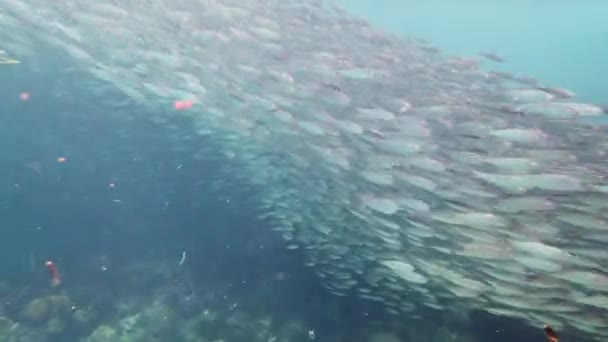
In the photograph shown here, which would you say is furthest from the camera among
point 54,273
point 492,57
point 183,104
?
point 183,104

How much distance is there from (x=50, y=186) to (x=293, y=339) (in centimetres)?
716

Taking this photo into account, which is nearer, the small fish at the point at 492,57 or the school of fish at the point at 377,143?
the school of fish at the point at 377,143

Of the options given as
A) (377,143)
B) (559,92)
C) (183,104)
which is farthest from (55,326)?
(559,92)

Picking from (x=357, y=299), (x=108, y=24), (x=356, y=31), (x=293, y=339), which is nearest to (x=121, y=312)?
(x=293, y=339)

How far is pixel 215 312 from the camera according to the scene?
33.1 ft

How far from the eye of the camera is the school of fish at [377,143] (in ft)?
22.0

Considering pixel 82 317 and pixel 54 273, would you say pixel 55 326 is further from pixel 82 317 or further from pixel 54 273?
pixel 54 273

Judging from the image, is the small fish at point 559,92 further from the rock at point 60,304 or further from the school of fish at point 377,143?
the rock at point 60,304

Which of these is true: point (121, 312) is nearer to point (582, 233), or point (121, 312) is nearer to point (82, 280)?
point (82, 280)

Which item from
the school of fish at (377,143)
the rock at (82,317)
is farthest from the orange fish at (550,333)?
the rock at (82,317)

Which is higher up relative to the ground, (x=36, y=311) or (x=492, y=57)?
(x=492, y=57)

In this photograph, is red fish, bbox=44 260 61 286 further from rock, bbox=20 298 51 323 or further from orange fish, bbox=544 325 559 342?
orange fish, bbox=544 325 559 342

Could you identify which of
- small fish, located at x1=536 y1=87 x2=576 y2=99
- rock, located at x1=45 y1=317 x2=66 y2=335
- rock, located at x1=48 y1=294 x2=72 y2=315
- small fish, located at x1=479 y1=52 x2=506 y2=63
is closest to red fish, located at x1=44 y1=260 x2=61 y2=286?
rock, located at x1=48 y1=294 x2=72 y2=315

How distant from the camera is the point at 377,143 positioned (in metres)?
8.27
